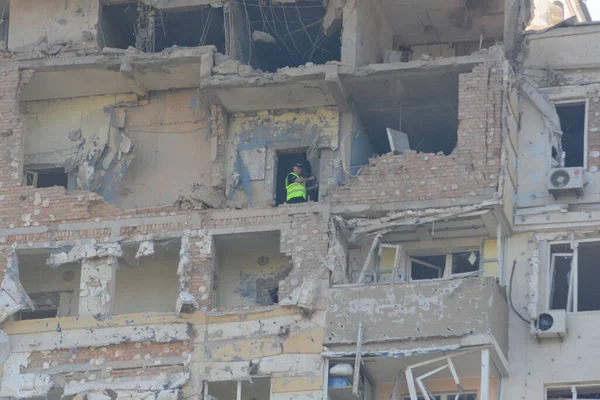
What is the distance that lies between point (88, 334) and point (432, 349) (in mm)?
5855

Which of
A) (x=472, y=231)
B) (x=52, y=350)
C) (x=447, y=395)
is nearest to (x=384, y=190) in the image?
(x=472, y=231)

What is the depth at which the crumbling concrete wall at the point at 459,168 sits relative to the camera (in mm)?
30422

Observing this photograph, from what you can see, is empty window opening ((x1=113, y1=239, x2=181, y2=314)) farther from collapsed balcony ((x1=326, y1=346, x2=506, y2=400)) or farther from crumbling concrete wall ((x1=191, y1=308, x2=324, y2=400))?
collapsed balcony ((x1=326, y1=346, x2=506, y2=400))

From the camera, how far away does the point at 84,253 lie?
3142 centimetres

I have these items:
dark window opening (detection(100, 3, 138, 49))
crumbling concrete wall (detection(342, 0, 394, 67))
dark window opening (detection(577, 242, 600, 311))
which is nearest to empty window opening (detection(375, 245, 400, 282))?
dark window opening (detection(577, 242, 600, 311))

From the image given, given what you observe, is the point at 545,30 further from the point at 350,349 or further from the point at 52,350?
the point at 52,350

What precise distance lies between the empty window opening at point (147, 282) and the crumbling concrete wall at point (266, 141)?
1.66m

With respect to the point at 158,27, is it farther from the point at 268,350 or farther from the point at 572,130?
the point at 572,130

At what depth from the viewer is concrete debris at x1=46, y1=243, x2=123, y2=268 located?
31.3m

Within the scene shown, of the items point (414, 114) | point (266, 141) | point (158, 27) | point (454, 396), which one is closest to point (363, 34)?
point (414, 114)

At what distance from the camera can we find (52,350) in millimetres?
30750

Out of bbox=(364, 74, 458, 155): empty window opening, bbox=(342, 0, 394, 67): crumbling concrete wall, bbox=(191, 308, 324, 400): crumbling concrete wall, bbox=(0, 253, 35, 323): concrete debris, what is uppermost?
bbox=(342, 0, 394, 67): crumbling concrete wall

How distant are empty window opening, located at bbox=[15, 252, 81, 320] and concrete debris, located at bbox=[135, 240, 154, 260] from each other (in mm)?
1505

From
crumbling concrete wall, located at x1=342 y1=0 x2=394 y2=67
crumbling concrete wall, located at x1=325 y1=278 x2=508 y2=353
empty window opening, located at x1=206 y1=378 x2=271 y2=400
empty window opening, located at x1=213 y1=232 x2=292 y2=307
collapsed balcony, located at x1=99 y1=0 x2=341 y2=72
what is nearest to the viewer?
crumbling concrete wall, located at x1=325 y1=278 x2=508 y2=353
